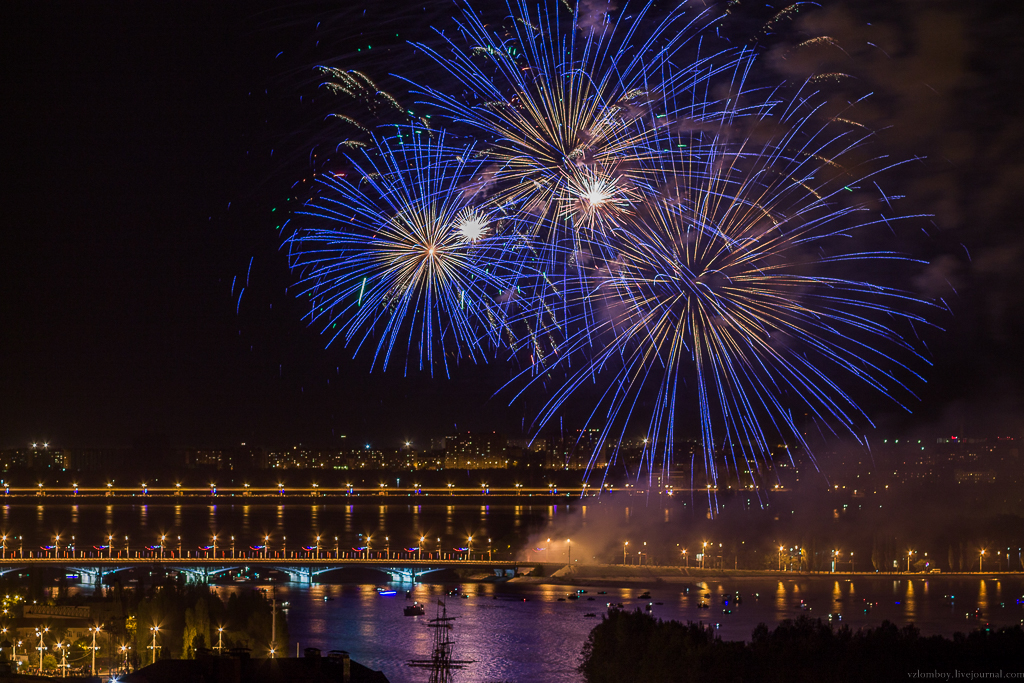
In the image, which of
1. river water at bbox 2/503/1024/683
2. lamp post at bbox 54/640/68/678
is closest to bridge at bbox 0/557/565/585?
river water at bbox 2/503/1024/683

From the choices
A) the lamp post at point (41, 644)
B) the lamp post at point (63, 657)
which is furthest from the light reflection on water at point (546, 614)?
the lamp post at point (41, 644)

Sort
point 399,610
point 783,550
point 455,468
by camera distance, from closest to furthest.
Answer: point 399,610, point 783,550, point 455,468

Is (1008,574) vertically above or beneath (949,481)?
beneath

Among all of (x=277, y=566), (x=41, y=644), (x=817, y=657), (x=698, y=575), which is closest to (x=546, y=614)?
(x=698, y=575)

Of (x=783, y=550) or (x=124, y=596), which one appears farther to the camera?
(x=783, y=550)

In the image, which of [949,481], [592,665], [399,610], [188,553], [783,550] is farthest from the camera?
[949,481]

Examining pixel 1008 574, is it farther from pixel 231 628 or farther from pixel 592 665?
pixel 231 628

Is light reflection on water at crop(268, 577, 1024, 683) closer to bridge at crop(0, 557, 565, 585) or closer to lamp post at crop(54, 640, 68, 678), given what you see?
bridge at crop(0, 557, 565, 585)

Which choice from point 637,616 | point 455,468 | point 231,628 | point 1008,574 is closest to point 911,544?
point 1008,574
